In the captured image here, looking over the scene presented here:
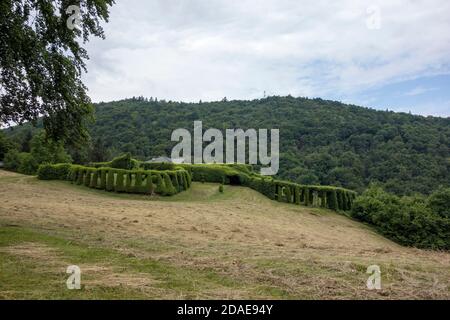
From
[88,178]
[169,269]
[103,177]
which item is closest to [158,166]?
[103,177]

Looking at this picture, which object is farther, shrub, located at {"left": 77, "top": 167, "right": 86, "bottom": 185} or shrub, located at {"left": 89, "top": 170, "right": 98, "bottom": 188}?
shrub, located at {"left": 77, "top": 167, "right": 86, "bottom": 185}

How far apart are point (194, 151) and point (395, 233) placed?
162ft

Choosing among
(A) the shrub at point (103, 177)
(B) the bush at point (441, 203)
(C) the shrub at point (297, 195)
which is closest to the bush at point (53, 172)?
(A) the shrub at point (103, 177)

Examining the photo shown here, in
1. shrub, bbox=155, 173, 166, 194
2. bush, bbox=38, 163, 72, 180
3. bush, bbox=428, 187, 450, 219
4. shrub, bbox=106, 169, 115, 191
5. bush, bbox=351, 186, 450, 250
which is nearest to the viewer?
shrub, bbox=106, 169, 115, 191

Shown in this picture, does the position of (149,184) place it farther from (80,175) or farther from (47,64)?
(47,64)

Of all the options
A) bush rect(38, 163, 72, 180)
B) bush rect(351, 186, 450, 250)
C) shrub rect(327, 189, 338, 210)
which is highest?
bush rect(38, 163, 72, 180)

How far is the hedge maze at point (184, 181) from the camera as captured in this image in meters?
37.5

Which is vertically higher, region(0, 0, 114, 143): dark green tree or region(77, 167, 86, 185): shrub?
region(0, 0, 114, 143): dark green tree

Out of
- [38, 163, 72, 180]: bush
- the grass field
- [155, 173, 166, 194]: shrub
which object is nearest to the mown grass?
the grass field

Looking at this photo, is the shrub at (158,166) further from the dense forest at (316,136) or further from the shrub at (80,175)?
the dense forest at (316,136)

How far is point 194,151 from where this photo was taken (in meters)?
83.4

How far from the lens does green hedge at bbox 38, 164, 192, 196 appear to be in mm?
37344

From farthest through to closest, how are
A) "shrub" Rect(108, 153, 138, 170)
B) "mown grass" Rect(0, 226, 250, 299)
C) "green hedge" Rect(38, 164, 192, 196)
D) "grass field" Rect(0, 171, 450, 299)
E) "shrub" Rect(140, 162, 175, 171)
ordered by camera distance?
1. "shrub" Rect(140, 162, 175, 171)
2. "shrub" Rect(108, 153, 138, 170)
3. "green hedge" Rect(38, 164, 192, 196)
4. "grass field" Rect(0, 171, 450, 299)
5. "mown grass" Rect(0, 226, 250, 299)

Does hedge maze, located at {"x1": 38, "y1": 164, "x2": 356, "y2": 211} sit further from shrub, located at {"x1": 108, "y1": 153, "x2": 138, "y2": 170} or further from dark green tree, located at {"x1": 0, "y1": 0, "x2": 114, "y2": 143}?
dark green tree, located at {"x1": 0, "y1": 0, "x2": 114, "y2": 143}
